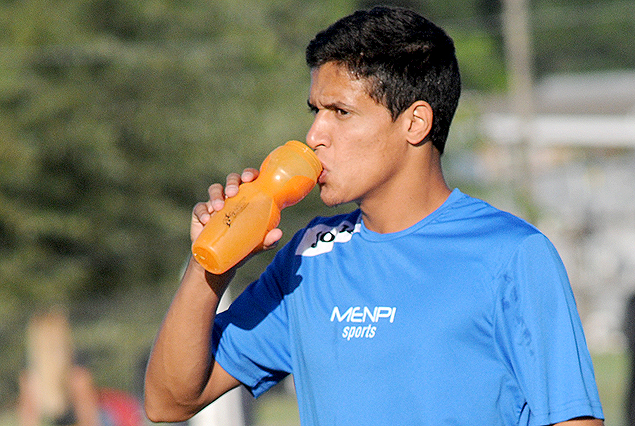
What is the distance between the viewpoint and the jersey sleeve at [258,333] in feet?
7.98

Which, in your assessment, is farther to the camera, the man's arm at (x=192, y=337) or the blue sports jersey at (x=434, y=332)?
the man's arm at (x=192, y=337)

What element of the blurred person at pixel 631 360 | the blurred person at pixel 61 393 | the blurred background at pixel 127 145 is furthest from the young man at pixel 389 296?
the blurred background at pixel 127 145

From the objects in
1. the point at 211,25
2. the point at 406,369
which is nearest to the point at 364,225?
the point at 406,369

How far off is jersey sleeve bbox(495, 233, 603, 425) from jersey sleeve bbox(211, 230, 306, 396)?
2.27 ft

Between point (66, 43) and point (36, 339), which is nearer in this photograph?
point (36, 339)

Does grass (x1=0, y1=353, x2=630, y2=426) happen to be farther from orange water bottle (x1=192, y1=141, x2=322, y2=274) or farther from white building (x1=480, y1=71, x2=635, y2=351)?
orange water bottle (x1=192, y1=141, x2=322, y2=274)

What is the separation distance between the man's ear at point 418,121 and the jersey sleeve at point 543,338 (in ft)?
1.48

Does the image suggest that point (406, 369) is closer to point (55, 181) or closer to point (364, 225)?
point (364, 225)

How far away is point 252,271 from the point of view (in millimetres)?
14336

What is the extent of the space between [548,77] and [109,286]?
114 feet

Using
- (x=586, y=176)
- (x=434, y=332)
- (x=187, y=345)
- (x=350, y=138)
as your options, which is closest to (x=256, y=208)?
(x=350, y=138)

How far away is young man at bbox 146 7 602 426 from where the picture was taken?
6.47 ft

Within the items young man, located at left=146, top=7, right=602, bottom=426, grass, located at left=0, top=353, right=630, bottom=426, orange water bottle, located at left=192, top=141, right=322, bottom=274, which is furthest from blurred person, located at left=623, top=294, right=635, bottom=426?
grass, located at left=0, top=353, right=630, bottom=426

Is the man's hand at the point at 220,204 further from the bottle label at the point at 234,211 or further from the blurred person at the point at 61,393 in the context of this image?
the blurred person at the point at 61,393
